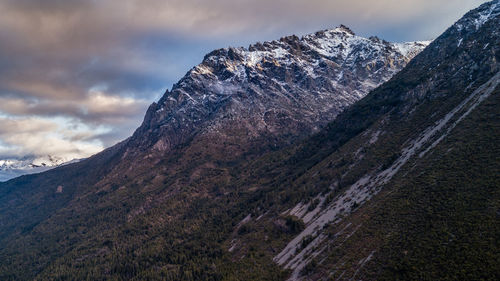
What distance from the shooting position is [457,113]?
4252 inches

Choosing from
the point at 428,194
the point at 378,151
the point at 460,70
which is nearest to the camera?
the point at 428,194

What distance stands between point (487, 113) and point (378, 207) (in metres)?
52.5

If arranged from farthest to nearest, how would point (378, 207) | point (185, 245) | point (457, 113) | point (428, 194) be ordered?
1. point (185, 245)
2. point (457, 113)
3. point (378, 207)
4. point (428, 194)

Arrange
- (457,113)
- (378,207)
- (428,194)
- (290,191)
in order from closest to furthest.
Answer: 1. (428,194)
2. (378,207)
3. (457,113)
4. (290,191)

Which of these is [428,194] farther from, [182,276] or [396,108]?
[182,276]

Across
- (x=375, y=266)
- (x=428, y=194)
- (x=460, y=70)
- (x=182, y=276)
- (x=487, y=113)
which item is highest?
(x=460, y=70)

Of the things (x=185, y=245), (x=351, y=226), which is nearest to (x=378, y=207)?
(x=351, y=226)

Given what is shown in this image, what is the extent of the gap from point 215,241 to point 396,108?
150505 millimetres

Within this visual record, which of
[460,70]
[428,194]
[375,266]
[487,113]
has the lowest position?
[375,266]

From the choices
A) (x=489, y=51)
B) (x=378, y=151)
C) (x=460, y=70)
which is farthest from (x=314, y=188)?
(x=489, y=51)

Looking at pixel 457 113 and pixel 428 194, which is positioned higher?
pixel 457 113

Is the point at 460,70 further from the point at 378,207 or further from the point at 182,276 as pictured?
the point at 182,276

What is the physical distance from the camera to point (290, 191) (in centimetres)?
17562

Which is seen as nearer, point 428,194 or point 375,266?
point 375,266
